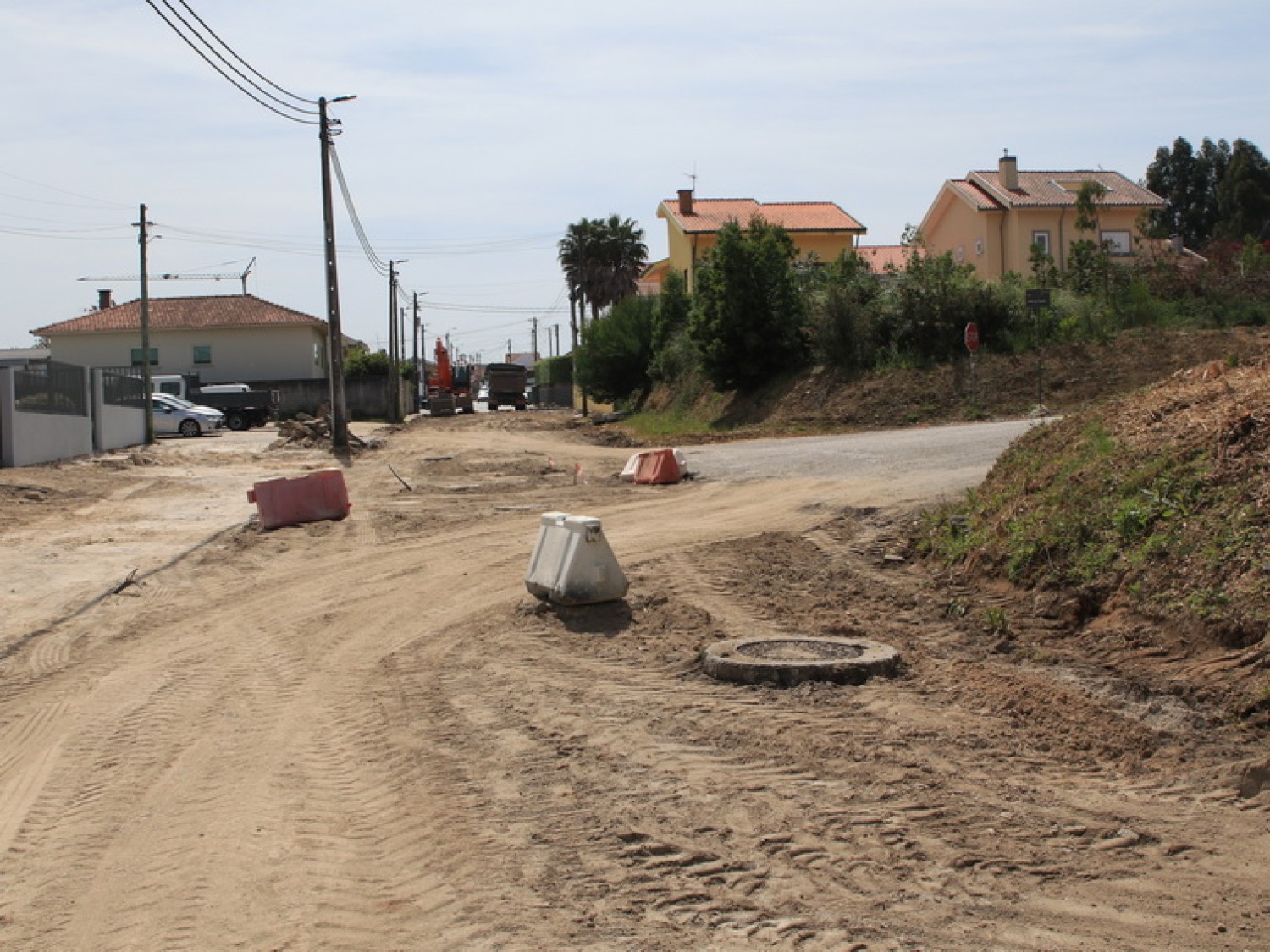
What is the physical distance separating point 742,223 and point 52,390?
131 feet

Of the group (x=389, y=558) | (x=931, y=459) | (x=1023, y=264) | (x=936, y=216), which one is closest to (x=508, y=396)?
(x=936, y=216)

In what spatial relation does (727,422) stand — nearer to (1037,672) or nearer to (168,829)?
(1037,672)

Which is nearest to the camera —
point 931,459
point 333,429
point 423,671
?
point 423,671

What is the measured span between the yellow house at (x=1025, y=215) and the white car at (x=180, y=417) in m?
28.2

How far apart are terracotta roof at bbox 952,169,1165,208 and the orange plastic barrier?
134 feet

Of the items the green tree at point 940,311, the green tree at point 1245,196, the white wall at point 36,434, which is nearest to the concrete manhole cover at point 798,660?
the white wall at point 36,434

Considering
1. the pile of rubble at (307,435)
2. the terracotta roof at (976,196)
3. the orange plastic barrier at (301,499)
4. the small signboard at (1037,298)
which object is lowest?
the orange plastic barrier at (301,499)

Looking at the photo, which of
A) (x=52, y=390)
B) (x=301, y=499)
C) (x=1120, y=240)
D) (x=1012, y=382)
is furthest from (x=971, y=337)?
(x=1120, y=240)

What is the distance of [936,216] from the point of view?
58312 millimetres

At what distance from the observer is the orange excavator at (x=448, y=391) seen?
68125mm

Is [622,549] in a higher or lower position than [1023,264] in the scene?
lower

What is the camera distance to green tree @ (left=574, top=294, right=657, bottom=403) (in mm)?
50375

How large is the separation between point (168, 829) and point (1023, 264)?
5092 centimetres

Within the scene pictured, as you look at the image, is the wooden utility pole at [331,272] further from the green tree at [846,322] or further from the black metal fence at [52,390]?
the green tree at [846,322]
